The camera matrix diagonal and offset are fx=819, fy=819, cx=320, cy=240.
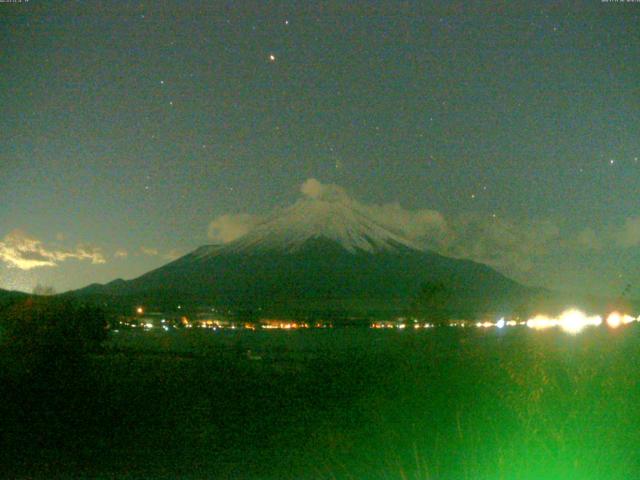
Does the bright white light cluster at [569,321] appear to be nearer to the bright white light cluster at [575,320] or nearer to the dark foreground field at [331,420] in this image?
the bright white light cluster at [575,320]

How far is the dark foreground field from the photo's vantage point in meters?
11.2

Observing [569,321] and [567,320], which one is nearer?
[569,321]

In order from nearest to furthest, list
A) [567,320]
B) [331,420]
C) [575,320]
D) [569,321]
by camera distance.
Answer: [331,420]
[569,321]
[575,320]
[567,320]

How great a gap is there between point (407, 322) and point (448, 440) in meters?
42.7

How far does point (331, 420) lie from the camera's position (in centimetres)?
1527

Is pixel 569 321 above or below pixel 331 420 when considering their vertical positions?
above

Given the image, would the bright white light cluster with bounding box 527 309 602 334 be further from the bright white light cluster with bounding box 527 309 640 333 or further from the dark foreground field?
the dark foreground field

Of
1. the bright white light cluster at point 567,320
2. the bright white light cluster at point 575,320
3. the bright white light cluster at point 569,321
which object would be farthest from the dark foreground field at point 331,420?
the bright white light cluster at point 567,320

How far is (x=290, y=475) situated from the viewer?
10.9 metres

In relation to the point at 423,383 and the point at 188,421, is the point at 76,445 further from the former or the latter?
the point at 423,383

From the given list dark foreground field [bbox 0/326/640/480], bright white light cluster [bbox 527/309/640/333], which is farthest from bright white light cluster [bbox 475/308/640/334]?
dark foreground field [bbox 0/326/640/480]

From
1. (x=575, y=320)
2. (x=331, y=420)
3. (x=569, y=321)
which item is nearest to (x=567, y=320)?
(x=575, y=320)

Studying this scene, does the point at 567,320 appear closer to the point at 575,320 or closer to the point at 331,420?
the point at 575,320

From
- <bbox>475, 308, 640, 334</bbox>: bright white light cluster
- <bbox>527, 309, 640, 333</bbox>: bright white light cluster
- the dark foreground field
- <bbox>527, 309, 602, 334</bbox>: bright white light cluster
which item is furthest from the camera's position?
<bbox>527, 309, 602, 334</bbox>: bright white light cluster
